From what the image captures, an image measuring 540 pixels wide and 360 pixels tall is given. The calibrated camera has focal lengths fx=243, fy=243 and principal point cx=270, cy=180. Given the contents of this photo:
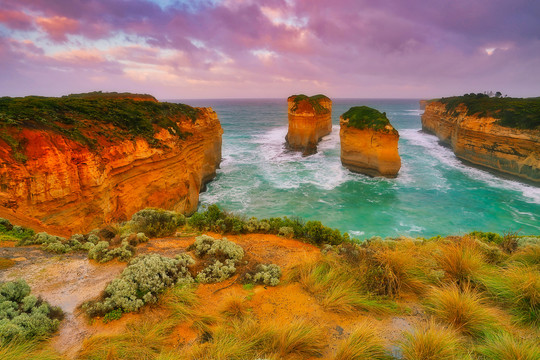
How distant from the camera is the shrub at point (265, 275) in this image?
4527 millimetres

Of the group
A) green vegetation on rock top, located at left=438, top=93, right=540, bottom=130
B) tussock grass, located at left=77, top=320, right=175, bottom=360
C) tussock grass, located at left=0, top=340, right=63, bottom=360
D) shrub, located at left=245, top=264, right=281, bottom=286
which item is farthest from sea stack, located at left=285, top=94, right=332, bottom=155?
tussock grass, located at left=0, top=340, right=63, bottom=360

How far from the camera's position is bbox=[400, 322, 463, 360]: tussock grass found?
8.52 ft

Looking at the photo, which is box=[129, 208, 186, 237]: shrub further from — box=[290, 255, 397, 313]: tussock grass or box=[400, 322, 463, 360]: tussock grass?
box=[400, 322, 463, 360]: tussock grass

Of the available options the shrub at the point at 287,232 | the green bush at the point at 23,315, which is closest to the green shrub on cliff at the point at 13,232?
the green bush at the point at 23,315

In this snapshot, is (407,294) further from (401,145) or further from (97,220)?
(401,145)

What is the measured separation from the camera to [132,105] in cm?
1469

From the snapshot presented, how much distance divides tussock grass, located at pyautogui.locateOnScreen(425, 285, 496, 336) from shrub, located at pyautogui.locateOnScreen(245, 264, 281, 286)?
2.49 metres

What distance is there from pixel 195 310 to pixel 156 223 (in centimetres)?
450

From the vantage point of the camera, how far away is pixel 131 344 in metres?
2.90

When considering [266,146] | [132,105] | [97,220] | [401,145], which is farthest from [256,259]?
[401,145]

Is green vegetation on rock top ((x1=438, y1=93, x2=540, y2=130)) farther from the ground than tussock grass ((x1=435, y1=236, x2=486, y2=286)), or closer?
farther from the ground

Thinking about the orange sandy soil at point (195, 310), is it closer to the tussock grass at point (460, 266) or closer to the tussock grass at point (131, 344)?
the tussock grass at point (131, 344)

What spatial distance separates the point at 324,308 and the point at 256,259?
218 cm

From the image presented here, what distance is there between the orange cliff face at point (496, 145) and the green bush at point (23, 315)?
99.4 feet
